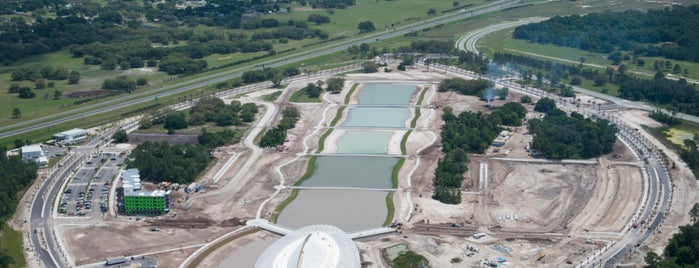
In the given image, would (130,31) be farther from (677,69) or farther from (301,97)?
(677,69)

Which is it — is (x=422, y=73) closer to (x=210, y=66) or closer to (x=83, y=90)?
(x=210, y=66)

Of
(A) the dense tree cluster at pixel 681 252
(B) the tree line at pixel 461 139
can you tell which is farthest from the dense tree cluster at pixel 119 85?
(A) the dense tree cluster at pixel 681 252

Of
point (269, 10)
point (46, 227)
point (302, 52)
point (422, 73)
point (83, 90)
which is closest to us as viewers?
point (46, 227)

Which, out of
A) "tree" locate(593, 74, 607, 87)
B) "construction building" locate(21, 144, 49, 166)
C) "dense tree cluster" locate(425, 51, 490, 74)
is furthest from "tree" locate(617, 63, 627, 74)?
"construction building" locate(21, 144, 49, 166)

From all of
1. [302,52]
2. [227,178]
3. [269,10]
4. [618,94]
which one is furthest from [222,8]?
[227,178]

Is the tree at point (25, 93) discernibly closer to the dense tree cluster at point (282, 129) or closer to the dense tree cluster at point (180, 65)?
the dense tree cluster at point (180, 65)

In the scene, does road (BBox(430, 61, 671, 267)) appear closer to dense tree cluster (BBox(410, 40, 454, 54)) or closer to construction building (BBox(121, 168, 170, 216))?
construction building (BBox(121, 168, 170, 216))

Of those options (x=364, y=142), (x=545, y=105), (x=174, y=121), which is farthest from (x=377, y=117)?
(x=174, y=121)
